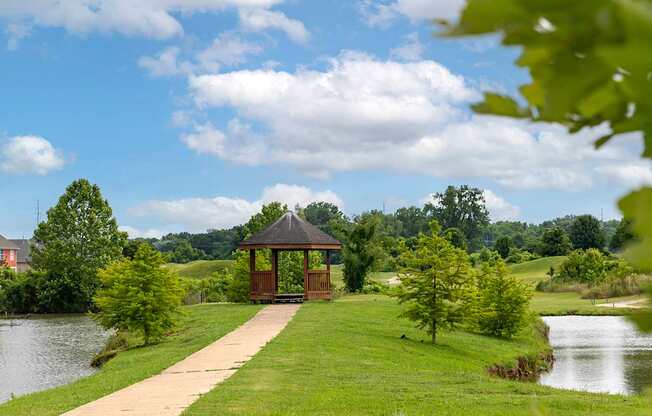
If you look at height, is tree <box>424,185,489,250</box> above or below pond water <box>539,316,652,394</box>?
above

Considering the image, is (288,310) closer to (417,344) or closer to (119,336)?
(119,336)

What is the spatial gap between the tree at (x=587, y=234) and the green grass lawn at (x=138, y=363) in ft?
167

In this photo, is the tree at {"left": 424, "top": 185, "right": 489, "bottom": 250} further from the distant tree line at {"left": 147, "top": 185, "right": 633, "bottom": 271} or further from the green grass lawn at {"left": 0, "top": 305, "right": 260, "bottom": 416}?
the green grass lawn at {"left": 0, "top": 305, "right": 260, "bottom": 416}

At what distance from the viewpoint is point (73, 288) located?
1694 inches

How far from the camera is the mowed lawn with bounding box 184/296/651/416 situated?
27.6ft

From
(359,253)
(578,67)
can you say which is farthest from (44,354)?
(578,67)

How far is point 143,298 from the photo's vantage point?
18000 mm

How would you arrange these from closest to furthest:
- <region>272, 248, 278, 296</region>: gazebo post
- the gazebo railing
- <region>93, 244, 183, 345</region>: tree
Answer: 1. <region>93, 244, 183, 345</region>: tree
2. <region>272, 248, 278, 296</region>: gazebo post
3. the gazebo railing

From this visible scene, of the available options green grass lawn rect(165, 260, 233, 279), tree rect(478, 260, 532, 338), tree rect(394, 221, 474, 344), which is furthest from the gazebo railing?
green grass lawn rect(165, 260, 233, 279)

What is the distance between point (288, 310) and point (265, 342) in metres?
7.41

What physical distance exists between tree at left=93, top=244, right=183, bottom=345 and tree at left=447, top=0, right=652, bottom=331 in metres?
17.8

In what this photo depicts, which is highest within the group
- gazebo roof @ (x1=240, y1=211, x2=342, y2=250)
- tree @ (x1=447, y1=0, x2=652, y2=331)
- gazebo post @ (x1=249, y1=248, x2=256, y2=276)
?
gazebo roof @ (x1=240, y1=211, x2=342, y2=250)

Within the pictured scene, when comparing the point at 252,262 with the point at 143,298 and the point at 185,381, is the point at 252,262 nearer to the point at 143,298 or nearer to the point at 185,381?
the point at 143,298

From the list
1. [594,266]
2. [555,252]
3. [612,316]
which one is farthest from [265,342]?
[555,252]
